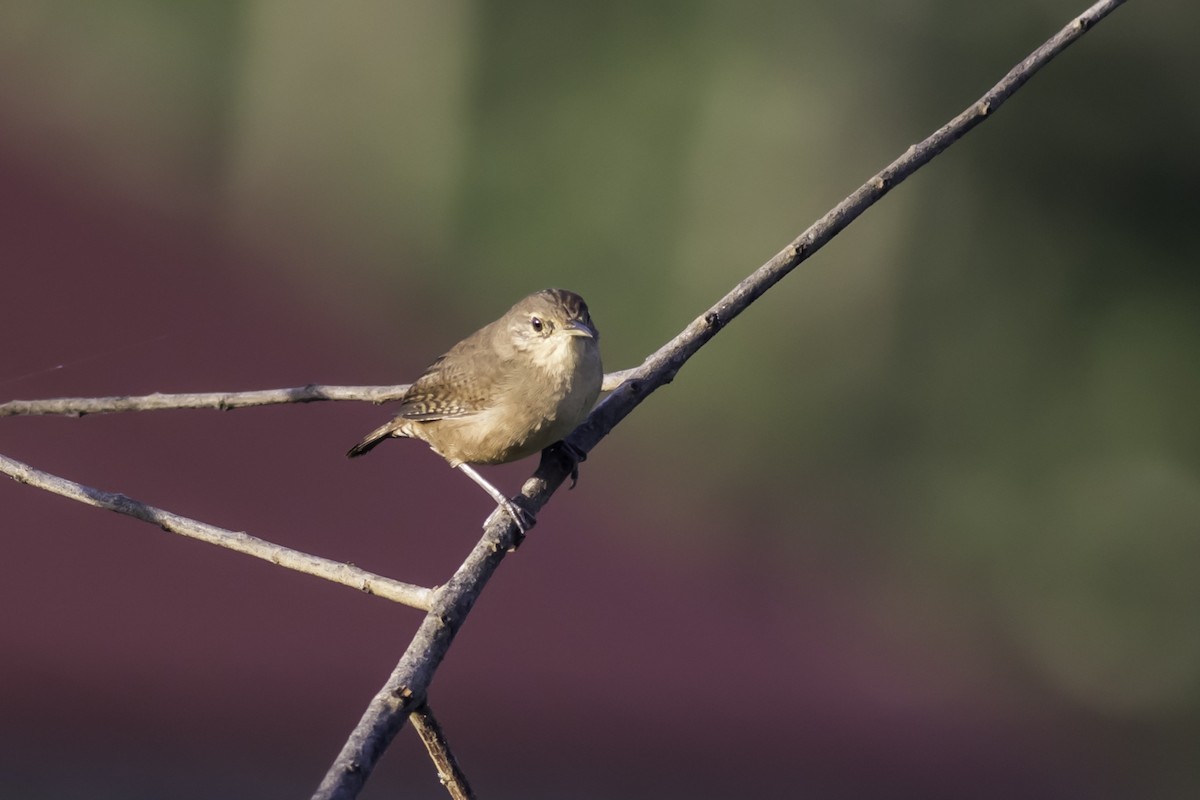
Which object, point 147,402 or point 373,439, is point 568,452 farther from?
point 147,402

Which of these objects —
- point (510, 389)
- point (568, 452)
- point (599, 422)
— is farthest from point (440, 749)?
point (510, 389)

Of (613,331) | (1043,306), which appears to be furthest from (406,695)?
(1043,306)

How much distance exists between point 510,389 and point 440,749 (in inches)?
49.7

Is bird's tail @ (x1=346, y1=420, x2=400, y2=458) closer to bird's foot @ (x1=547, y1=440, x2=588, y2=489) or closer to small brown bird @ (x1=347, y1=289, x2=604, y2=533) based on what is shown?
small brown bird @ (x1=347, y1=289, x2=604, y2=533)

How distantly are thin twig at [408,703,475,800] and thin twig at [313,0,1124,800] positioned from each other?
8 centimetres

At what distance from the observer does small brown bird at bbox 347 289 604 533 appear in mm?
2639

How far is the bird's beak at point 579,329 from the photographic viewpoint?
9.09ft

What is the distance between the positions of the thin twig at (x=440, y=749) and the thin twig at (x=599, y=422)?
0.08 m

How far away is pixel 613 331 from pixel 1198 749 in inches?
148

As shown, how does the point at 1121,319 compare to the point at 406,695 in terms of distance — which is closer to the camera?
the point at 406,695

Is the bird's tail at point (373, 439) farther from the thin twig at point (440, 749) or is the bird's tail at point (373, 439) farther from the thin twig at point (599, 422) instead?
the thin twig at point (440, 749)

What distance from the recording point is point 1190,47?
255 inches

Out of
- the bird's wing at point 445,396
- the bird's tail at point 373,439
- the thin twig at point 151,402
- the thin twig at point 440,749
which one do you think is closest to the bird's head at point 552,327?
the bird's wing at point 445,396

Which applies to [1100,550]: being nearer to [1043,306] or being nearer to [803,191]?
[1043,306]
